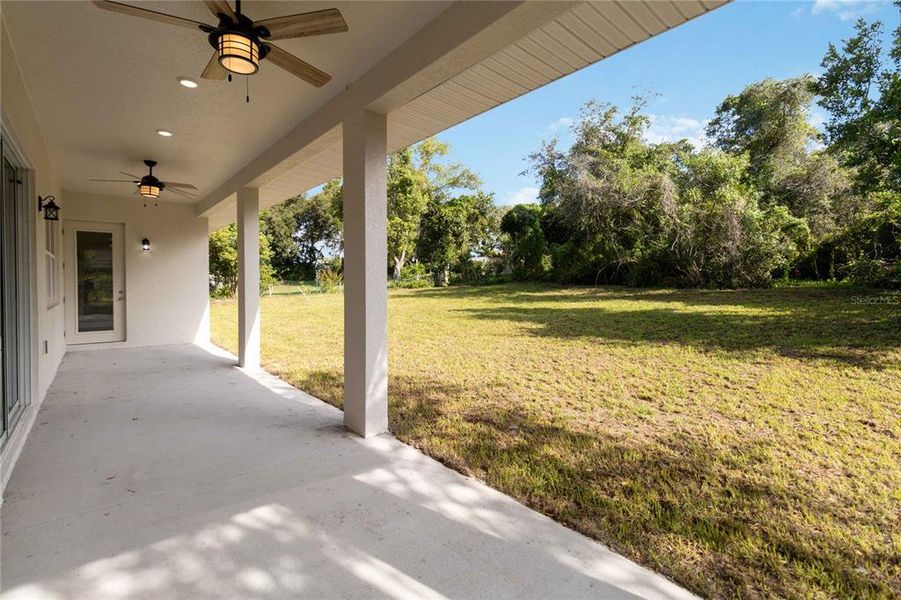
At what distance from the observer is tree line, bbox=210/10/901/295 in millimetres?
7008

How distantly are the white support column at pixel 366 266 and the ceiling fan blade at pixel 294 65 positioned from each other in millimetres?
683

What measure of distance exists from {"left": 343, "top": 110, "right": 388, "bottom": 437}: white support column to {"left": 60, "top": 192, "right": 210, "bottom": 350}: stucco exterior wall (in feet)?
18.9

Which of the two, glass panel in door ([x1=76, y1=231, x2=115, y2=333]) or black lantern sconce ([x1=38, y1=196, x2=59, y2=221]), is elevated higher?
black lantern sconce ([x1=38, y1=196, x2=59, y2=221])

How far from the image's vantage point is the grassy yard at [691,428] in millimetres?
2045

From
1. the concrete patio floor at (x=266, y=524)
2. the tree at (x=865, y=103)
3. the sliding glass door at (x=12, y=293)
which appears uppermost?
the tree at (x=865, y=103)

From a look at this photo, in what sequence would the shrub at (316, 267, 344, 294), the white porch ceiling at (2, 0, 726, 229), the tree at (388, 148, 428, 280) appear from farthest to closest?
1. the tree at (388, 148, 428, 280)
2. the shrub at (316, 267, 344, 294)
3. the white porch ceiling at (2, 0, 726, 229)

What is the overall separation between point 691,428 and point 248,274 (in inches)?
199

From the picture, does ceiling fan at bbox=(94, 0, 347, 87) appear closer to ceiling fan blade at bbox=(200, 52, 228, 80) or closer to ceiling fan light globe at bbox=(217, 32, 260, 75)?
ceiling fan light globe at bbox=(217, 32, 260, 75)

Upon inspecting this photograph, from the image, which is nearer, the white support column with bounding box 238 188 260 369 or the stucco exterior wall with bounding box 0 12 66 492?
the stucco exterior wall with bounding box 0 12 66 492

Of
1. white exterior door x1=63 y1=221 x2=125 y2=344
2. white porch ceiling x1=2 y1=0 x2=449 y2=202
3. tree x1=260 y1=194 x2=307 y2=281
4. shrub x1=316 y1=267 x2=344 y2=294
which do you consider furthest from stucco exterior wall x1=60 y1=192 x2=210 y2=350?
tree x1=260 y1=194 x2=307 y2=281

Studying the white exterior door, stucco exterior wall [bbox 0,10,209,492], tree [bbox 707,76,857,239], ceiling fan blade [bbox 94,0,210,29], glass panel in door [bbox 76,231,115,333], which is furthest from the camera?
tree [bbox 707,76,857,239]

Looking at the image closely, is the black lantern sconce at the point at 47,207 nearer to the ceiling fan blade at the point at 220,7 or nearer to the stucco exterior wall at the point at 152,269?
the stucco exterior wall at the point at 152,269

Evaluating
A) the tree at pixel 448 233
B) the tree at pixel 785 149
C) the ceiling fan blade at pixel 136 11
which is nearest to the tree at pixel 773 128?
the tree at pixel 785 149

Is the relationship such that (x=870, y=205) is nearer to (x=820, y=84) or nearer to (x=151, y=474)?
(x=820, y=84)
